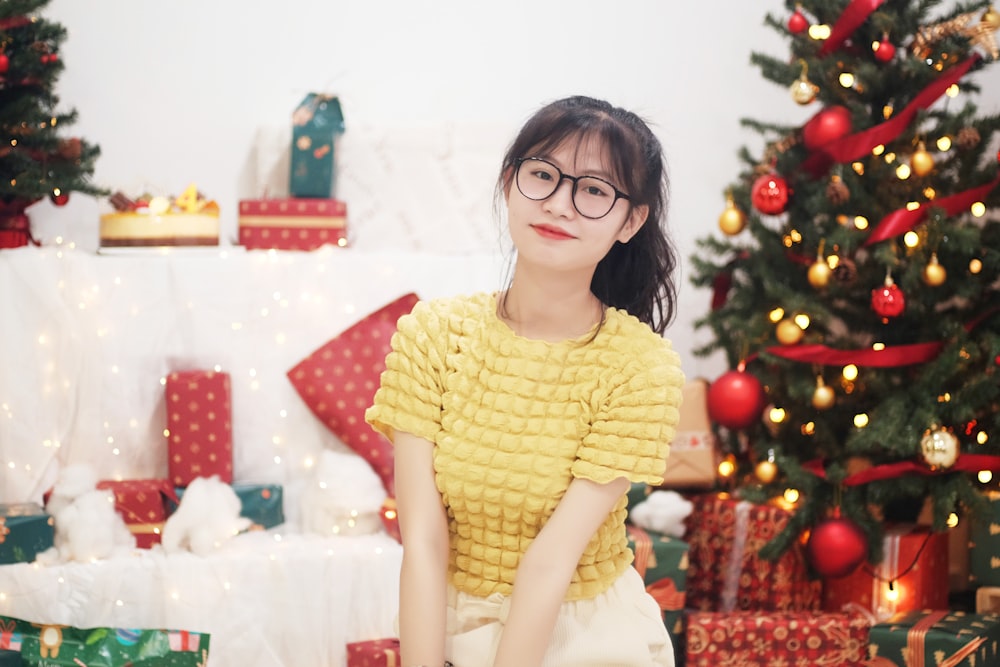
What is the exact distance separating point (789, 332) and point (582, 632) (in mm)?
1709

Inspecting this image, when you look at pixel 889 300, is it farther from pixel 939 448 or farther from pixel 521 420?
pixel 521 420

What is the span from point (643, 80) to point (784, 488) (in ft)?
4.60

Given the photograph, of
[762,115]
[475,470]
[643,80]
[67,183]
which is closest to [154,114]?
[67,183]

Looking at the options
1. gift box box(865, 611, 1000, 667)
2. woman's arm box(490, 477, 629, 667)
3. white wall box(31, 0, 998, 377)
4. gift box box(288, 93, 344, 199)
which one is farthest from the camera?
white wall box(31, 0, 998, 377)

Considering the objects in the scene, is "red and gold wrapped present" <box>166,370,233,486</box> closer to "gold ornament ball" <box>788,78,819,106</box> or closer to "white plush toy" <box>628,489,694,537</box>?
"white plush toy" <box>628,489,694,537</box>

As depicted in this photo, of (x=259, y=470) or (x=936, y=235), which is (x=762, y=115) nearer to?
(x=936, y=235)

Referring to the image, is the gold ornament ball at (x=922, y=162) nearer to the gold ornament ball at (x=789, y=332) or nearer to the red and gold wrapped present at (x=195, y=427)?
the gold ornament ball at (x=789, y=332)

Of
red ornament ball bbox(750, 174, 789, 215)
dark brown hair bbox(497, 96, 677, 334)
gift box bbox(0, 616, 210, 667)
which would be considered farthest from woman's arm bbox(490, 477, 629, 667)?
red ornament ball bbox(750, 174, 789, 215)

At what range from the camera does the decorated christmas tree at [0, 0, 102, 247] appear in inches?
106

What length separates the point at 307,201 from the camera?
9.77ft

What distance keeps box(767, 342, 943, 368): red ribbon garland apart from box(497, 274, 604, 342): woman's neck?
1573 mm

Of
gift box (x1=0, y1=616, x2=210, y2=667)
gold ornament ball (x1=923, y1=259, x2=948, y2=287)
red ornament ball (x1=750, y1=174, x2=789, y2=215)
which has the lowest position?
gift box (x1=0, y1=616, x2=210, y2=667)

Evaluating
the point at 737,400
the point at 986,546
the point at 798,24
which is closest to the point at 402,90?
→ the point at 798,24

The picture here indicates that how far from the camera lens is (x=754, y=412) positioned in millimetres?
2914
